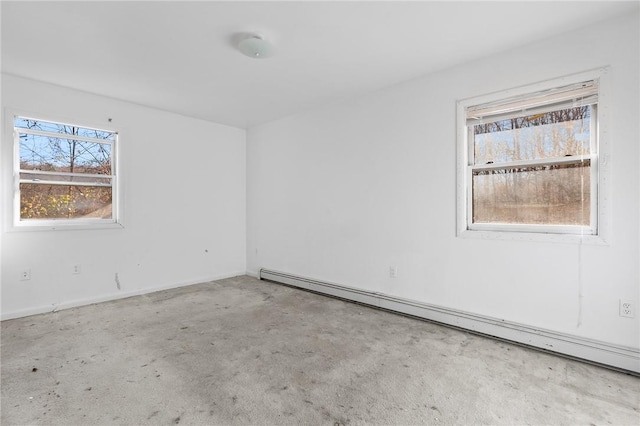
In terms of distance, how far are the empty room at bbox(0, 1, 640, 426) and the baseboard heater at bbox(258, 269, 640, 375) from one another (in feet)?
0.05

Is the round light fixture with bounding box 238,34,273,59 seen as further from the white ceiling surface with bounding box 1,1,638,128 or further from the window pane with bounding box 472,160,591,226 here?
the window pane with bounding box 472,160,591,226

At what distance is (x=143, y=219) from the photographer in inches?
162

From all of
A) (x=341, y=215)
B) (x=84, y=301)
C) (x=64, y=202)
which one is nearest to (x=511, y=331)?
(x=341, y=215)

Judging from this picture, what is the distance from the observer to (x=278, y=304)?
11.8ft

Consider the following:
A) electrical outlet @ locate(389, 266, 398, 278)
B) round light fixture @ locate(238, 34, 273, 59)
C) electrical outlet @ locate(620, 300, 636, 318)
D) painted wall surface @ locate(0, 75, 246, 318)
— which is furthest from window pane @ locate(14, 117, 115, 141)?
electrical outlet @ locate(620, 300, 636, 318)

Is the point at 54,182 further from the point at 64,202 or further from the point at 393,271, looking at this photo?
the point at 393,271

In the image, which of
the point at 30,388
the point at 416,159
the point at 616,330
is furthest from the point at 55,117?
the point at 616,330

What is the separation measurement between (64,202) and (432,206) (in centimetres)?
423

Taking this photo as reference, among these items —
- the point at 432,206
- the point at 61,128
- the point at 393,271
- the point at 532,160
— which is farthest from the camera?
the point at 61,128

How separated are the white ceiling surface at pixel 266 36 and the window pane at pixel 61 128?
47cm

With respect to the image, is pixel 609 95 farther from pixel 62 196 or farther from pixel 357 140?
pixel 62 196

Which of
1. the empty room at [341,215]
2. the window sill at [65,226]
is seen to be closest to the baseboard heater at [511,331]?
the empty room at [341,215]

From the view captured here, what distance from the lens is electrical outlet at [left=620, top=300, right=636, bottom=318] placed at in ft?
6.96

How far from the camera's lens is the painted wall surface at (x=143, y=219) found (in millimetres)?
3248
